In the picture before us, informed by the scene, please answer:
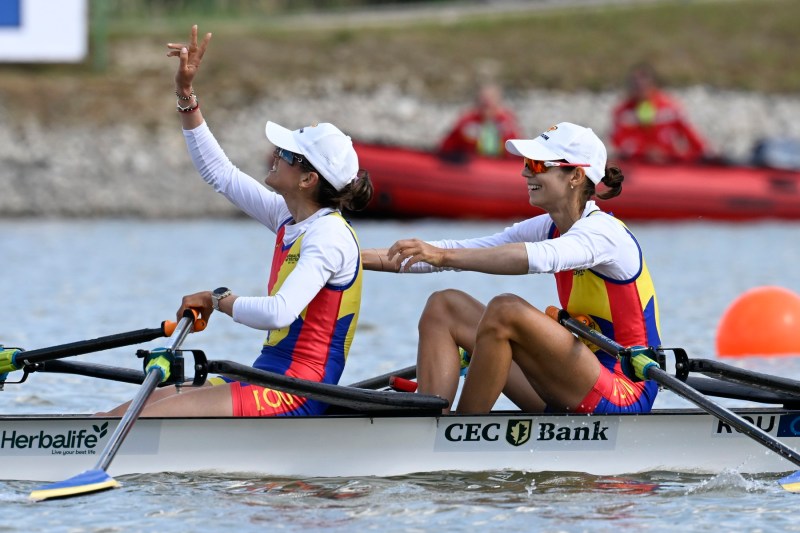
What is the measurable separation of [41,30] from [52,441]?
14.9 metres

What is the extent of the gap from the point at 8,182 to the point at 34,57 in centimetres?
A: 185

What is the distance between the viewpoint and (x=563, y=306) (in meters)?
6.86

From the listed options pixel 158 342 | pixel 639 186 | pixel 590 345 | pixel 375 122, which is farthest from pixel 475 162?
pixel 590 345

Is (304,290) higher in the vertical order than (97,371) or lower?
higher

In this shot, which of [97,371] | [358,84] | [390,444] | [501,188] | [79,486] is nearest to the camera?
[79,486]

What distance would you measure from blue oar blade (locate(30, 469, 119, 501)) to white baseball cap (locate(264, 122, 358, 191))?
1546 mm

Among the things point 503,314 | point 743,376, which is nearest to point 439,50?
point 743,376

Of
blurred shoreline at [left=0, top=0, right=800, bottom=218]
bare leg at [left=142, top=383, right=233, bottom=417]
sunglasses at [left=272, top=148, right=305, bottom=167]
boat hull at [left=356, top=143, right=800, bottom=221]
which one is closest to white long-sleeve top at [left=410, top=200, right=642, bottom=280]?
sunglasses at [left=272, top=148, right=305, bottom=167]

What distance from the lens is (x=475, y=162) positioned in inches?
802

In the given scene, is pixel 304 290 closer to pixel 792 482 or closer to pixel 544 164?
pixel 544 164

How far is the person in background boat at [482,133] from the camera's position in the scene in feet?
66.6

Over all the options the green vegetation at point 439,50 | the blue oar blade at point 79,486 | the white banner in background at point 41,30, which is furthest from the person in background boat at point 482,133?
the blue oar blade at point 79,486

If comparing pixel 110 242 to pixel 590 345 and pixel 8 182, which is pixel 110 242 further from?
pixel 590 345

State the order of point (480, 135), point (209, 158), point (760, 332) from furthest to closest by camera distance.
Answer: point (480, 135) → point (760, 332) → point (209, 158)
